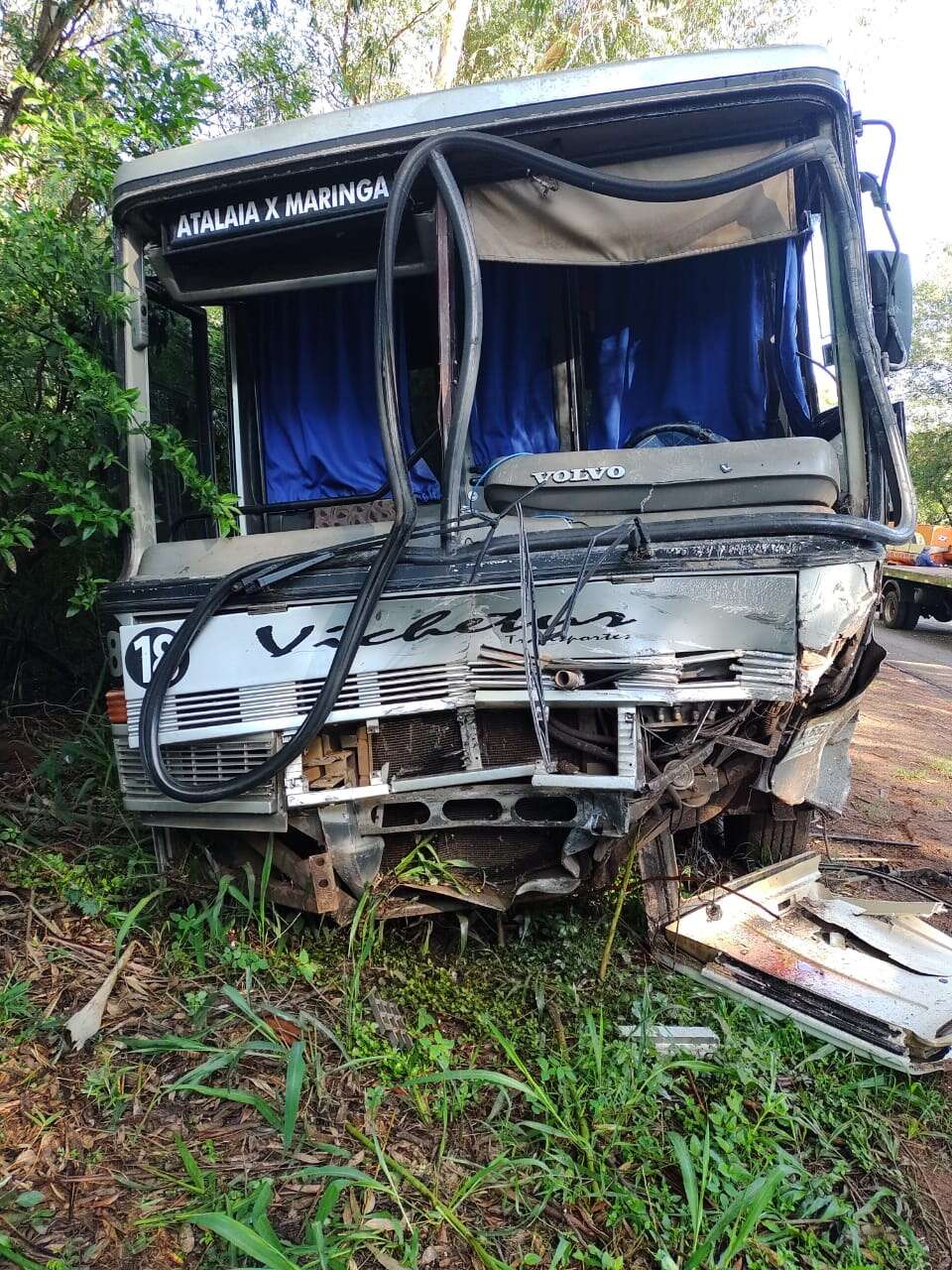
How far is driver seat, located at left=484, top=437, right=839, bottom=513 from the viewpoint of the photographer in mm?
2662

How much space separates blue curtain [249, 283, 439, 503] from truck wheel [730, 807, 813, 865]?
2568mm

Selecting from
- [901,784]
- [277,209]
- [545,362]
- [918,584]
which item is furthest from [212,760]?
[918,584]

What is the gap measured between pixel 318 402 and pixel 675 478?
2.22m

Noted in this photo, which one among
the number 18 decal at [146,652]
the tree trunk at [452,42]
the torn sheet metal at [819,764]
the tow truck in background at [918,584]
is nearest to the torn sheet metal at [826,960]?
the torn sheet metal at [819,764]

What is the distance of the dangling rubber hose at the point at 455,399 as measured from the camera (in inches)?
101

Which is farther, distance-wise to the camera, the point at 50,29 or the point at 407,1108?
the point at 50,29

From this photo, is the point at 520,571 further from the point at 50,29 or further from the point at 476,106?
the point at 50,29

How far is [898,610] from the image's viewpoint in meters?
13.7

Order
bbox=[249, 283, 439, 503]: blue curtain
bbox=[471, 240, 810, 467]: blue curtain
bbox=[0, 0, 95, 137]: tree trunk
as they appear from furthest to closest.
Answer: bbox=[0, 0, 95, 137]: tree trunk < bbox=[249, 283, 439, 503]: blue curtain < bbox=[471, 240, 810, 467]: blue curtain

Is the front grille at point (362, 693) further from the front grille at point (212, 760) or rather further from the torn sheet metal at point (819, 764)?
the torn sheet metal at point (819, 764)

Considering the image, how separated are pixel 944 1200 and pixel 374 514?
3.36 meters

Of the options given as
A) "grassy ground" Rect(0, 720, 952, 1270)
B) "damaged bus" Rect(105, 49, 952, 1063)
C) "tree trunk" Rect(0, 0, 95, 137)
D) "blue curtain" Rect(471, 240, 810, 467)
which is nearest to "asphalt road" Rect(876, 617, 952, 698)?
"blue curtain" Rect(471, 240, 810, 467)

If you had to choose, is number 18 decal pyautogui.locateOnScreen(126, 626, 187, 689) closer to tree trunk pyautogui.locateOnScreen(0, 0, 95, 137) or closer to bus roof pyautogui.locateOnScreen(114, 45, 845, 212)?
bus roof pyautogui.locateOnScreen(114, 45, 845, 212)

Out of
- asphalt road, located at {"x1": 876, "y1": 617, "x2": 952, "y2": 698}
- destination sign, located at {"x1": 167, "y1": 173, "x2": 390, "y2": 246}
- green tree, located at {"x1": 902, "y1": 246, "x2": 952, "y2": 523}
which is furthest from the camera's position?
green tree, located at {"x1": 902, "y1": 246, "x2": 952, "y2": 523}
